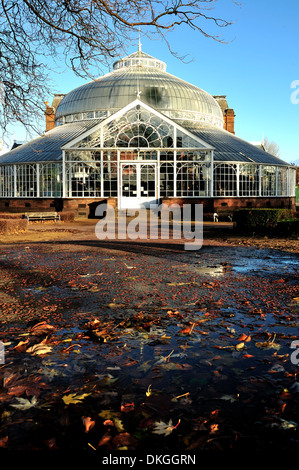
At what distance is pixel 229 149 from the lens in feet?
113

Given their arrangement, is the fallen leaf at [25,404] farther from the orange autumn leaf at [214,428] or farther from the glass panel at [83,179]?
the glass panel at [83,179]

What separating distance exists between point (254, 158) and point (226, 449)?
111ft

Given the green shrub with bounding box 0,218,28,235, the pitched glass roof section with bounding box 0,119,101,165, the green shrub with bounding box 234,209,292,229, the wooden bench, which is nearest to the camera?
the green shrub with bounding box 234,209,292,229

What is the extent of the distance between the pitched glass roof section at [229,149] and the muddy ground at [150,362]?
2599 centimetres

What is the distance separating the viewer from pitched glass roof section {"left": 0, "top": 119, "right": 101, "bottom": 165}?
108 ft

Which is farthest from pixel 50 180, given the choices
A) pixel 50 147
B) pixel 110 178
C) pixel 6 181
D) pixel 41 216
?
pixel 41 216

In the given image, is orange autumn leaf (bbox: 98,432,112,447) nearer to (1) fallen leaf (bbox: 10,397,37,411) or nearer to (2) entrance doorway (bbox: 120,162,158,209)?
(1) fallen leaf (bbox: 10,397,37,411)

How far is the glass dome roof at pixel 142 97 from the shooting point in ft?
128

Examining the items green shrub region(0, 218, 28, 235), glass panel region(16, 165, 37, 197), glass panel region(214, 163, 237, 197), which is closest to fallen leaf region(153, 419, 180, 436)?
green shrub region(0, 218, 28, 235)

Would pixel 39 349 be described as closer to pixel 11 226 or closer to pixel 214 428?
pixel 214 428

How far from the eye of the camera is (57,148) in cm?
3341

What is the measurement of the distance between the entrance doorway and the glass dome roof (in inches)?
352

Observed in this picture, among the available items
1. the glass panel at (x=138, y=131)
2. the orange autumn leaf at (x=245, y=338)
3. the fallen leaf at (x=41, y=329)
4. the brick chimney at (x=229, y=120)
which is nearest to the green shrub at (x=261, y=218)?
the orange autumn leaf at (x=245, y=338)
